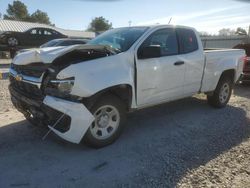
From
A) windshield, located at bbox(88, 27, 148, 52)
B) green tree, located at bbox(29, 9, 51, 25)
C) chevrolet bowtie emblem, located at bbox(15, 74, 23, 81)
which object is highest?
green tree, located at bbox(29, 9, 51, 25)

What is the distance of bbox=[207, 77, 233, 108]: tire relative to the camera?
22.4ft

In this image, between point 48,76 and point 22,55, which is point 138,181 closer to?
point 48,76

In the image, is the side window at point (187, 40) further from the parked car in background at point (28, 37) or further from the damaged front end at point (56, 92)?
the parked car in background at point (28, 37)

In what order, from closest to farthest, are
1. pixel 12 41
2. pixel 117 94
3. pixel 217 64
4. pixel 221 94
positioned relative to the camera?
pixel 117 94, pixel 217 64, pixel 221 94, pixel 12 41

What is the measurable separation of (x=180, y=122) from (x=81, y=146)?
2347mm

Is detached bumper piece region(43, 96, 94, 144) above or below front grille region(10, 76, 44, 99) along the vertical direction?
below

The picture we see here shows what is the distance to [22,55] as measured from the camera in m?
4.64

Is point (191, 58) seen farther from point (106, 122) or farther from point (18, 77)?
point (18, 77)

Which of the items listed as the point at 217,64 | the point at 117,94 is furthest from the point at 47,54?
the point at 217,64

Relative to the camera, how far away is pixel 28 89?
4387 millimetres

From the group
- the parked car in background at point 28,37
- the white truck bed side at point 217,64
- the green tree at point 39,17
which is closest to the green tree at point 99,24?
the green tree at point 39,17

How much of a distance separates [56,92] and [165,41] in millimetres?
Answer: 2569

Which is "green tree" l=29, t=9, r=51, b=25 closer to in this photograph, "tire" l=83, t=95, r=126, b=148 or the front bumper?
"tire" l=83, t=95, r=126, b=148

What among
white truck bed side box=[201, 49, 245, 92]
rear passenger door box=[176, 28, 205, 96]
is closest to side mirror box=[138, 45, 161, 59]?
rear passenger door box=[176, 28, 205, 96]
